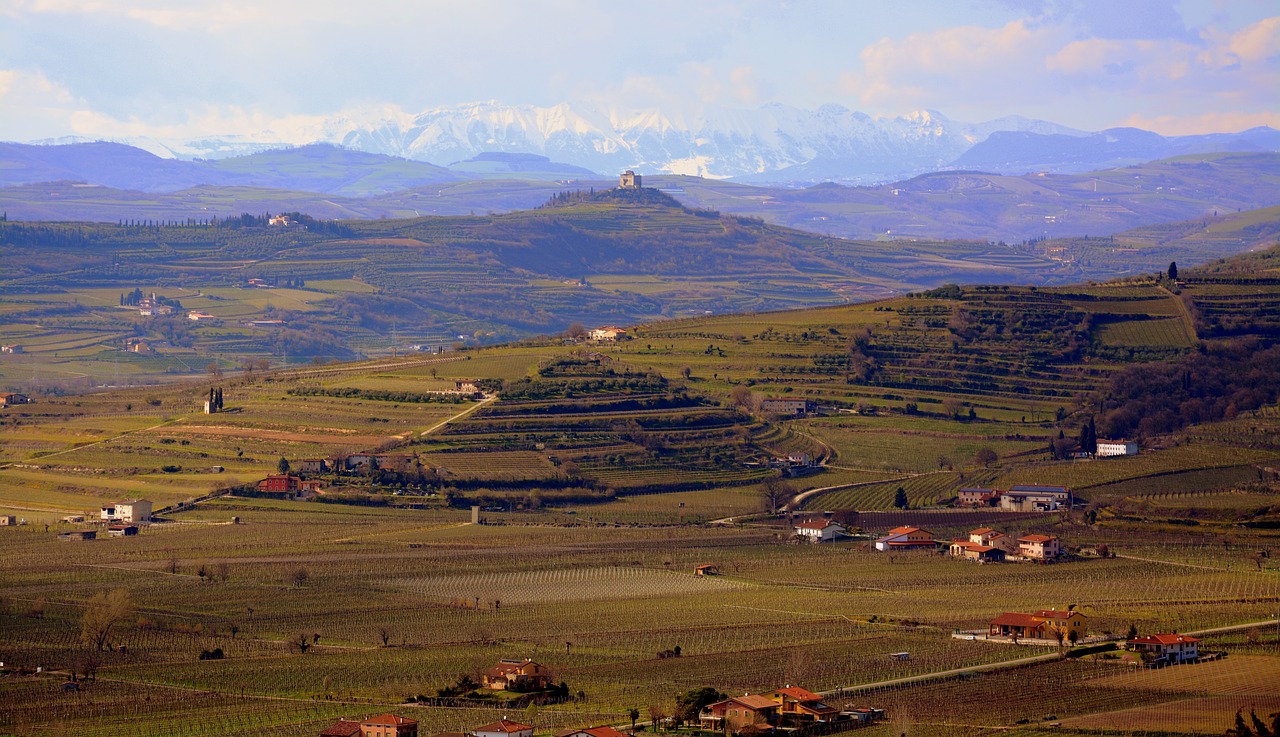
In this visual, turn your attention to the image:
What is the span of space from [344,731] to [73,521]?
36546 millimetres

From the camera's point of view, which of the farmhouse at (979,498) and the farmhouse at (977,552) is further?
the farmhouse at (979,498)

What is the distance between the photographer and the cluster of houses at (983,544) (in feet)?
201

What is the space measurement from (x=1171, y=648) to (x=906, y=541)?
21930 millimetres

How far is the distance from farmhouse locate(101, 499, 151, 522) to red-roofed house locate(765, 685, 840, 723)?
36.8 metres

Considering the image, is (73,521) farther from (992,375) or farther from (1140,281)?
(1140,281)

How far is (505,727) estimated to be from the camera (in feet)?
115

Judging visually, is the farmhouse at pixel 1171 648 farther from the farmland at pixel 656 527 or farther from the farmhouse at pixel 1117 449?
the farmhouse at pixel 1117 449

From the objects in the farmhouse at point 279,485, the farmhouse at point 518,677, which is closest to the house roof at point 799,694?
the farmhouse at point 518,677

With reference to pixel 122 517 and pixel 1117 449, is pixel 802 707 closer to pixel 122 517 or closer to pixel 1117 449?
pixel 122 517

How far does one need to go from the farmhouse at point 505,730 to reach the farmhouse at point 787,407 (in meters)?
52.5

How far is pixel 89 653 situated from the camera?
44812 millimetres

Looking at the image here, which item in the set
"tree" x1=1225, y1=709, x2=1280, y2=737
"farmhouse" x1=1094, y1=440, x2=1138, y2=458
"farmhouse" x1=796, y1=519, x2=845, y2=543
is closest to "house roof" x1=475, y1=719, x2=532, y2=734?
"tree" x1=1225, y1=709, x2=1280, y2=737

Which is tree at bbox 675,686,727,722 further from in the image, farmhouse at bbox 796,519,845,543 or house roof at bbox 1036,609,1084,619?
farmhouse at bbox 796,519,845,543

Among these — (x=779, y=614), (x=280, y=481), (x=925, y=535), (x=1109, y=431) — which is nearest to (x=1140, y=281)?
(x=1109, y=431)
